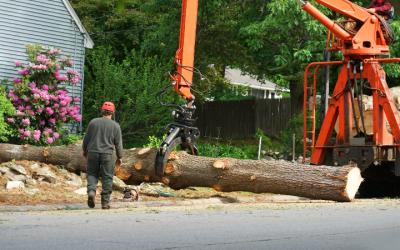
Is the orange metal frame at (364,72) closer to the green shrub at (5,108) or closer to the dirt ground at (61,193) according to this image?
the dirt ground at (61,193)

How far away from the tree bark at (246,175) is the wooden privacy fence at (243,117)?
68.2ft

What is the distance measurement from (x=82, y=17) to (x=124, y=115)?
28.6 ft

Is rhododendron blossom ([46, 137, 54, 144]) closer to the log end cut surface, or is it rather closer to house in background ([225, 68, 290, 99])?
the log end cut surface

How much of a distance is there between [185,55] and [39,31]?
427 inches

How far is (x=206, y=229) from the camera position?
22.5 ft

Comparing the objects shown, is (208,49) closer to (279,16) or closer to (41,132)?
(279,16)

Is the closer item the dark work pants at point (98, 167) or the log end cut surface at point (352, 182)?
the dark work pants at point (98, 167)

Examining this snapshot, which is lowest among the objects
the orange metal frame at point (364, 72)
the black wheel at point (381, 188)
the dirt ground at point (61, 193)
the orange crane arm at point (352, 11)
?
the dirt ground at point (61, 193)

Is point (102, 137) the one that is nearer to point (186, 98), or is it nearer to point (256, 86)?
point (186, 98)

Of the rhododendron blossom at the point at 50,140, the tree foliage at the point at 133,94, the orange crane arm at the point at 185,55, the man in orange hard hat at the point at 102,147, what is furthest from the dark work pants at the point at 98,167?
the tree foliage at the point at 133,94

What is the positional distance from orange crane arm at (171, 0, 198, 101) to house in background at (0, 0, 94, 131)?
A: 32.9 feet

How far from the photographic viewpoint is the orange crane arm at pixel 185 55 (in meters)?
12.1

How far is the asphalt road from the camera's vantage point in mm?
5820

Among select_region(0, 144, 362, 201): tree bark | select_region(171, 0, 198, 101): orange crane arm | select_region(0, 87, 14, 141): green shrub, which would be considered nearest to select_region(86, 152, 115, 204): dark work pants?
select_region(0, 144, 362, 201): tree bark
